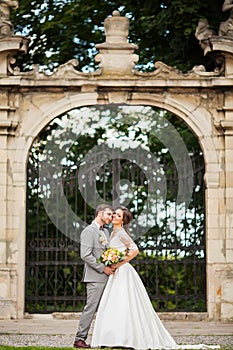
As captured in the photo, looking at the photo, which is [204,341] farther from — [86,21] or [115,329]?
[86,21]

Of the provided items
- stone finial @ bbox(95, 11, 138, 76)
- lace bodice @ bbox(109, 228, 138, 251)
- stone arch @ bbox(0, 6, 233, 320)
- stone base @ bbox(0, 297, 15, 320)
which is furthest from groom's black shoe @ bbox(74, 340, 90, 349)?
stone finial @ bbox(95, 11, 138, 76)

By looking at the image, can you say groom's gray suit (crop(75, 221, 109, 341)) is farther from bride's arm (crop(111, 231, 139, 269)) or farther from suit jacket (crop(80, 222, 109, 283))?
bride's arm (crop(111, 231, 139, 269))

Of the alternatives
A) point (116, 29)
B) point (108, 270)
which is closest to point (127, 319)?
point (108, 270)

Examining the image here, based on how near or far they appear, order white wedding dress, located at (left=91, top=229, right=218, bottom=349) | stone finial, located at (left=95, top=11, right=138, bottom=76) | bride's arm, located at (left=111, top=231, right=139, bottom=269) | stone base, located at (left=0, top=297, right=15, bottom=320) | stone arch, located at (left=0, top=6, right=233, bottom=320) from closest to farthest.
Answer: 1. white wedding dress, located at (left=91, top=229, right=218, bottom=349)
2. bride's arm, located at (left=111, top=231, right=139, bottom=269)
3. stone base, located at (left=0, top=297, right=15, bottom=320)
4. stone arch, located at (left=0, top=6, right=233, bottom=320)
5. stone finial, located at (left=95, top=11, right=138, bottom=76)

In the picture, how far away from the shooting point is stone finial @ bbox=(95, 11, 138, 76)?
12766 millimetres

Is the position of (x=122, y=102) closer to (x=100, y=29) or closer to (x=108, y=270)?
(x=108, y=270)

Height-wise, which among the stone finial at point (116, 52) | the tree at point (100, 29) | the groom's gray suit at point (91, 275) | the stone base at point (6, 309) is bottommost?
the stone base at point (6, 309)

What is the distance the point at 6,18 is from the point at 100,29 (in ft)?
16.0

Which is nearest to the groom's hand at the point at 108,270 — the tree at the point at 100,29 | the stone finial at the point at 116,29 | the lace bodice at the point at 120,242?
the lace bodice at the point at 120,242

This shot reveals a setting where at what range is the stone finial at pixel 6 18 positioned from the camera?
12.6 metres

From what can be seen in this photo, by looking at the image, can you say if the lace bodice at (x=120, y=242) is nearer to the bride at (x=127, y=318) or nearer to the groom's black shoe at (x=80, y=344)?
the bride at (x=127, y=318)

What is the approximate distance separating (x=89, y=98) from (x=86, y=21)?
4.97m

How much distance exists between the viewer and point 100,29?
17.5 m

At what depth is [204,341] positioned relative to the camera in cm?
1027
